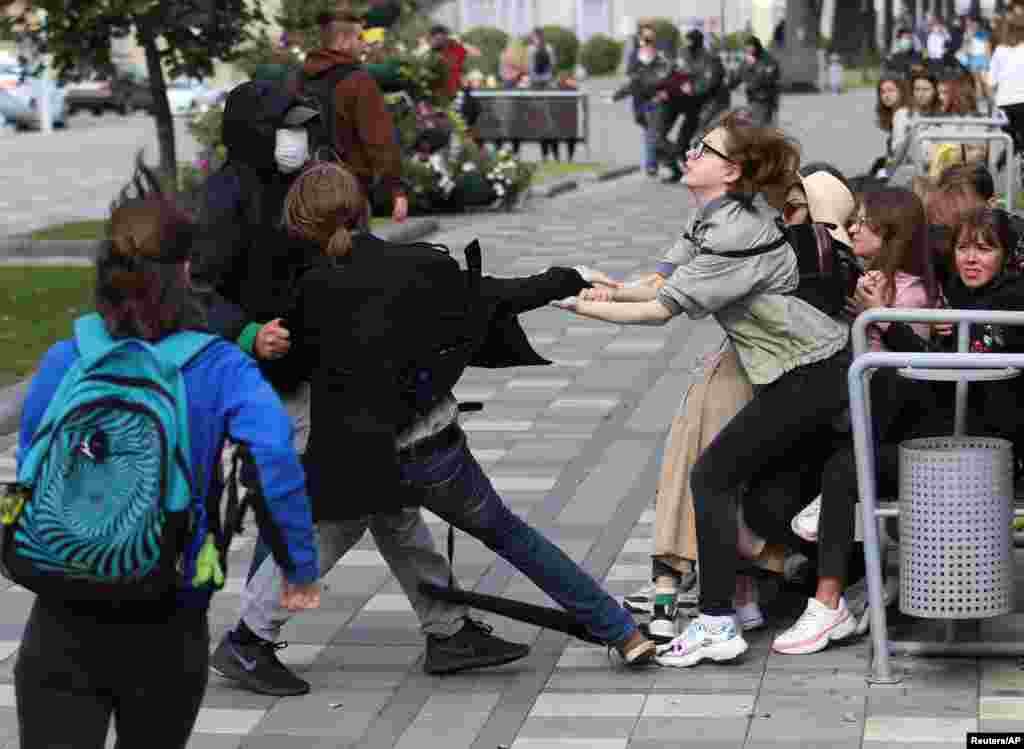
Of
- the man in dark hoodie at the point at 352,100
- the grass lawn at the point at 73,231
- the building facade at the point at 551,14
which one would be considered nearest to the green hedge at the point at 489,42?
the building facade at the point at 551,14

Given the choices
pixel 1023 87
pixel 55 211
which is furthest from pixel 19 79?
pixel 1023 87

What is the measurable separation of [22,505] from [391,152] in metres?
6.42

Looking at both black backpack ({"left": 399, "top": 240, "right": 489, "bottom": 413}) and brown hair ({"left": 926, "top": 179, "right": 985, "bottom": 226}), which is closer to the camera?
black backpack ({"left": 399, "top": 240, "right": 489, "bottom": 413})

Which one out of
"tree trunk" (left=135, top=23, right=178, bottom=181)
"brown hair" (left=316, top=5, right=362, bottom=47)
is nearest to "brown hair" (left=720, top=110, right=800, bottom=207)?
"brown hair" (left=316, top=5, right=362, bottom=47)

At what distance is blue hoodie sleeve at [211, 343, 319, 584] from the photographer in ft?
13.0

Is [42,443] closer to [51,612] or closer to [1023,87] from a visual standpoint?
[51,612]

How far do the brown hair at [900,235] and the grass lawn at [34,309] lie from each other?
4.93 meters

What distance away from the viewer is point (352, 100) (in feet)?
33.1

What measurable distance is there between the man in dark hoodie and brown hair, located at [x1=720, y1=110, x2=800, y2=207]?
14.3 feet

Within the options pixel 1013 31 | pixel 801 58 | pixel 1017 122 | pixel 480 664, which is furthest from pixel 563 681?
pixel 801 58

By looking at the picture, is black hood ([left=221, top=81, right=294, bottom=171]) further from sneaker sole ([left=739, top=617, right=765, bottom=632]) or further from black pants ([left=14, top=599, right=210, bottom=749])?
black pants ([left=14, top=599, right=210, bottom=749])

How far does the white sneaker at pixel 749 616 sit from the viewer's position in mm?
6141

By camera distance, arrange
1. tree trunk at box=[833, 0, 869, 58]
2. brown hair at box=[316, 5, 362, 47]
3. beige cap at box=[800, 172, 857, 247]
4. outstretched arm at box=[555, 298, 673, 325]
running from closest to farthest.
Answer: outstretched arm at box=[555, 298, 673, 325]
beige cap at box=[800, 172, 857, 247]
brown hair at box=[316, 5, 362, 47]
tree trunk at box=[833, 0, 869, 58]

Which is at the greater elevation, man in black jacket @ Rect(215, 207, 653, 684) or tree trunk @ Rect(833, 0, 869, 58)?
man in black jacket @ Rect(215, 207, 653, 684)
